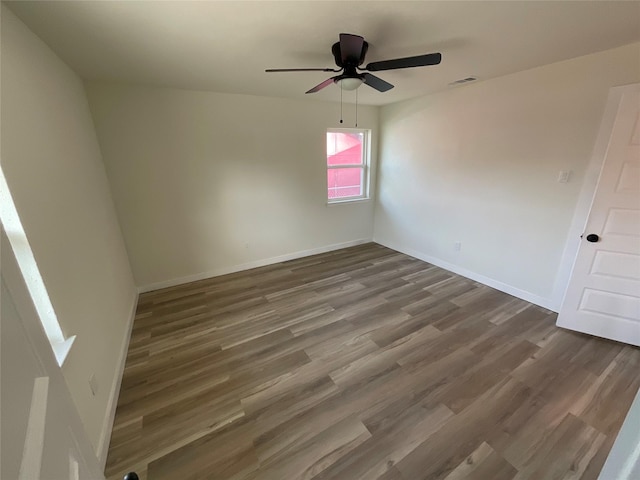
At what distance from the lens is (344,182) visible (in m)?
4.62

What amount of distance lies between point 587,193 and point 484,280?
4.59 ft

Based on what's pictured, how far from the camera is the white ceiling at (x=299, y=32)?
4.85 feet

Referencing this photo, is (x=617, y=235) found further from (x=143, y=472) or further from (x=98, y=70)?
(x=98, y=70)

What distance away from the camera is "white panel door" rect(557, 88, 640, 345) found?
2057 mm

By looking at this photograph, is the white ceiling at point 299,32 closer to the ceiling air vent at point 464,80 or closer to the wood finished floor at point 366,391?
the ceiling air vent at point 464,80

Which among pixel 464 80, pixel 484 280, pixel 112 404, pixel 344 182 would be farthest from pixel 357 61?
pixel 484 280

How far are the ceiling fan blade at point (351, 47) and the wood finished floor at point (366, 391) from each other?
226 centimetres

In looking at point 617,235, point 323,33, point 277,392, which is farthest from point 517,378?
point 323,33

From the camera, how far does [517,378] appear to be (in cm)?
199

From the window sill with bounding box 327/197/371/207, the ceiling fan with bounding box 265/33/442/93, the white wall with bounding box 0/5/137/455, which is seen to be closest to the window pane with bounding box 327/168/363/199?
the window sill with bounding box 327/197/371/207

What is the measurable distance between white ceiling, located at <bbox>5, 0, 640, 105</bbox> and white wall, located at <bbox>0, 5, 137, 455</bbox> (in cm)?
27

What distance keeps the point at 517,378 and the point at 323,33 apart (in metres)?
2.84

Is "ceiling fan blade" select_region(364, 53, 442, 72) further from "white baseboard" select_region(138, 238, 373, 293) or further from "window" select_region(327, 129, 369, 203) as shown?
"white baseboard" select_region(138, 238, 373, 293)

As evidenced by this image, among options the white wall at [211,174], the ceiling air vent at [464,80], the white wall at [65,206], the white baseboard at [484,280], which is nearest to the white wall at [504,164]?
the white baseboard at [484,280]
